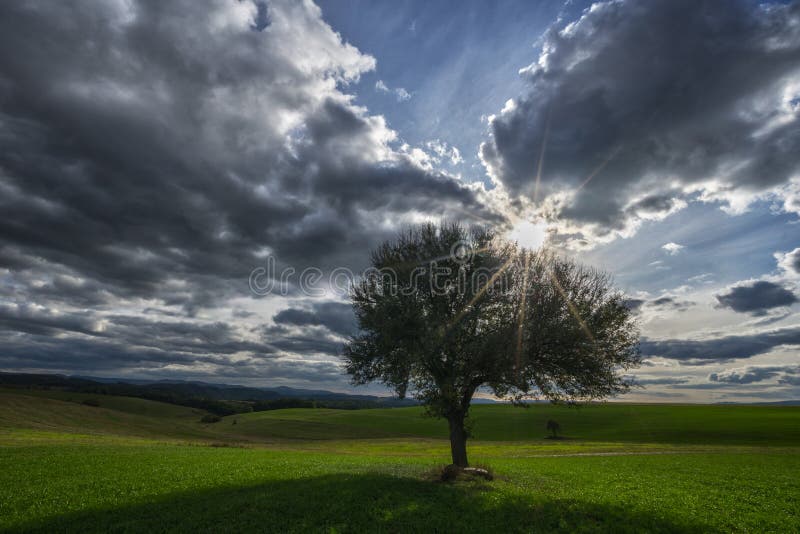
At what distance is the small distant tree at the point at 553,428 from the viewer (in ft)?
306

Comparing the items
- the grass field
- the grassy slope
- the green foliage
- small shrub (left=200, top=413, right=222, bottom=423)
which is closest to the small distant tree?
the grassy slope

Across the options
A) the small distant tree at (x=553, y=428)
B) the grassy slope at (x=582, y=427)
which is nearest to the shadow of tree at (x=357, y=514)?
the grassy slope at (x=582, y=427)

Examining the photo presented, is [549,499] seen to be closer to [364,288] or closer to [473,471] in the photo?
[473,471]

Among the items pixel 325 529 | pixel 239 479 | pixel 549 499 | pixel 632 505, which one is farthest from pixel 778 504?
pixel 239 479

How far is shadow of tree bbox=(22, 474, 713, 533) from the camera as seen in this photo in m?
14.4

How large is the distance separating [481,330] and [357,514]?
13.3 m

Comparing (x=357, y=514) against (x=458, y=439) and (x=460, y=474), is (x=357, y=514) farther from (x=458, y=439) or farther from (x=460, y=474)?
(x=458, y=439)

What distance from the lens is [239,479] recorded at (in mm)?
23344

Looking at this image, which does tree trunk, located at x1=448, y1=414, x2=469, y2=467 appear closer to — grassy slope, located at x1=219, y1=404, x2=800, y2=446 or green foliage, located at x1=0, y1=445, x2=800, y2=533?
green foliage, located at x1=0, y1=445, x2=800, y2=533

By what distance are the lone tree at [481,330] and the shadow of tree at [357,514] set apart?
6.90m

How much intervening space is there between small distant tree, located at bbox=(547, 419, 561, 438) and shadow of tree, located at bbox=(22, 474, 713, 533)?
83763 millimetres

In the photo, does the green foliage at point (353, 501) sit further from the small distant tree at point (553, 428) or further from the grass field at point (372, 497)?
the small distant tree at point (553, 428)

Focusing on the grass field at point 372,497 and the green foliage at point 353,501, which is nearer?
the green foliage at point 353,501

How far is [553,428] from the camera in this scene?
93.5 m
